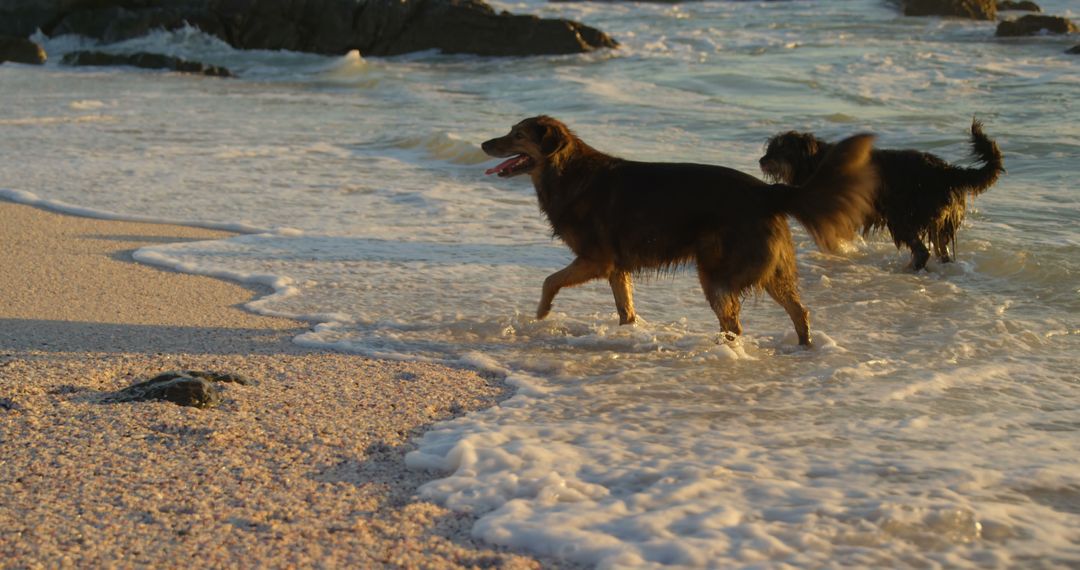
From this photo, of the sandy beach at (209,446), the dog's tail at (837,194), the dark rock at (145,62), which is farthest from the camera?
the dark rock at (145,62)

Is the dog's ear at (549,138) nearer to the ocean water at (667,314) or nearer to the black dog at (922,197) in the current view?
the ocean water at (667,314)

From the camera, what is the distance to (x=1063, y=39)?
23.8 metres

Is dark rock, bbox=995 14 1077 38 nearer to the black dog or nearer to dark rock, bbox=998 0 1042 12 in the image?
dark rock, bbox=998 0 1042 12

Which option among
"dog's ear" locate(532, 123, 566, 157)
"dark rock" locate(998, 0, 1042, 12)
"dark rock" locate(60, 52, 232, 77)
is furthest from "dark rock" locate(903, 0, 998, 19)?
"dog's ear" locate(532, 123, 566, 157)

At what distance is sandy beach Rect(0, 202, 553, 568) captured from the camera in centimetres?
382

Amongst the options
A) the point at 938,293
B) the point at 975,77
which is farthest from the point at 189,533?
the point at 975,77

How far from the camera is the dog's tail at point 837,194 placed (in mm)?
6160

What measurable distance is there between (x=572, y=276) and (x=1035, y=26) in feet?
67.9

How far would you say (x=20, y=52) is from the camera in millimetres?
25281

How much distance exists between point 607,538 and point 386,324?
132 inches

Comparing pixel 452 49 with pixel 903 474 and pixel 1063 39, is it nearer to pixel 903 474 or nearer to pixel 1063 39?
pixel 1063 39

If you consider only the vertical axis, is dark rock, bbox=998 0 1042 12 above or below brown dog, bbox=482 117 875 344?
above

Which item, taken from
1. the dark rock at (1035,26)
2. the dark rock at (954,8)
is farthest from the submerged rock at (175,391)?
the dark rock at (954,8)

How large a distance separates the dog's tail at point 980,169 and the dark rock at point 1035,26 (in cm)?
1765
